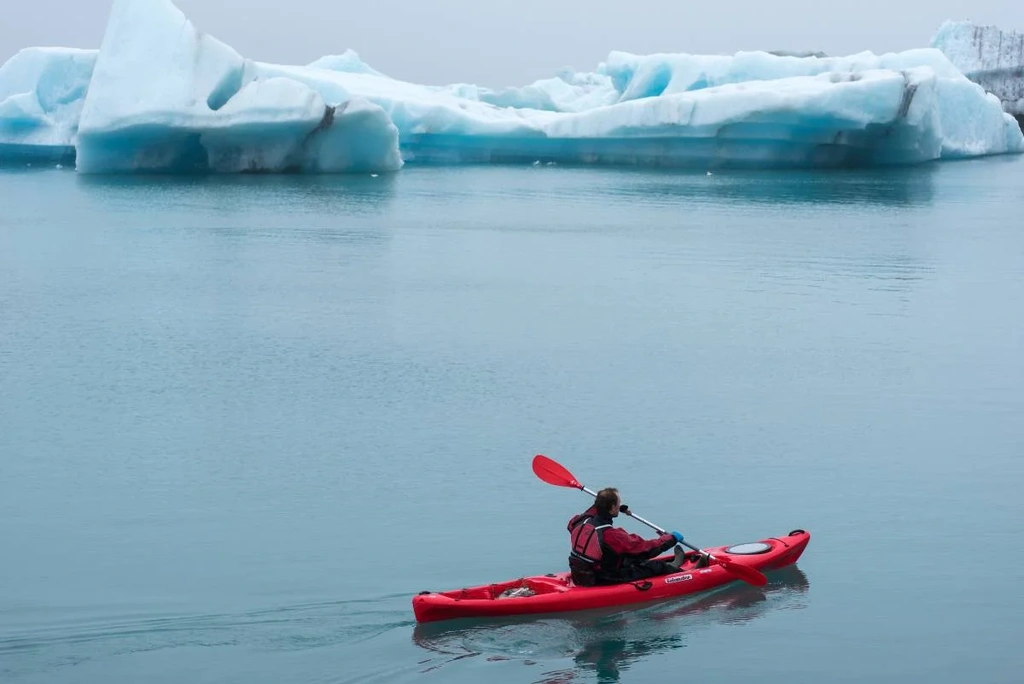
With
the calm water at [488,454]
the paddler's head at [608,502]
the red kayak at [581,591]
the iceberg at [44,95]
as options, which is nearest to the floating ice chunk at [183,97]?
the iceberg at [44,95]

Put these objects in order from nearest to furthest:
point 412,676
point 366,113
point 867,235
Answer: point 412,676, point 867,235, point 366,113

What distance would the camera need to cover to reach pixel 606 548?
6.25 m

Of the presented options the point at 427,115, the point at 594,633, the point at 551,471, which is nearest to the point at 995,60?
the point at 427,115

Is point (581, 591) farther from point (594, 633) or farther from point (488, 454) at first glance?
point (488, 454)

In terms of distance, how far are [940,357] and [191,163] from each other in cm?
2890

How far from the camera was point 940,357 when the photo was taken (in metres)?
11.9

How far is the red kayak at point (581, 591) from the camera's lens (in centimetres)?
605

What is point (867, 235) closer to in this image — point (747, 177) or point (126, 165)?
point (747, 177)

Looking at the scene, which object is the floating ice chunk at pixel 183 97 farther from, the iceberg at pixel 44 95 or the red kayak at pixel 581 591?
the red kayak at pixel 581 591

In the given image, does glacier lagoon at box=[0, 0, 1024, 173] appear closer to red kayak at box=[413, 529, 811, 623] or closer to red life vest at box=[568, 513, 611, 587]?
red kayak at box=[413, 529, 811, 623]

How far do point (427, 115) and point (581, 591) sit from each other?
33.5 metres

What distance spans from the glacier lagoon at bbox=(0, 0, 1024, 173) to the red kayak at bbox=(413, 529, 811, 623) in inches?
1008

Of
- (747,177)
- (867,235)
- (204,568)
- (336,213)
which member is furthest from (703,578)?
(747,177)

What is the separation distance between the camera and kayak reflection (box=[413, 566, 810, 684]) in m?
5.81
